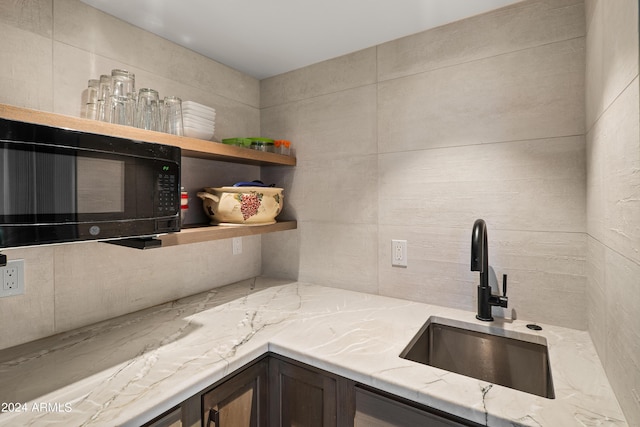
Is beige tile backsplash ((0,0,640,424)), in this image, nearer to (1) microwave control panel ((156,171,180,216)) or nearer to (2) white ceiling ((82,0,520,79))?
(2) white ceiling ((82,0,520,79))

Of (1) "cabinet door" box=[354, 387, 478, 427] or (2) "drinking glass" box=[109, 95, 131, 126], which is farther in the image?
(2) "drinking glass" box=[109, 95, 131, 126]

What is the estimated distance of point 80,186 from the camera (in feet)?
2.85

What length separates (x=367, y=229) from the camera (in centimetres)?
163

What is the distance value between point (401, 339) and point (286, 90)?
142 cm

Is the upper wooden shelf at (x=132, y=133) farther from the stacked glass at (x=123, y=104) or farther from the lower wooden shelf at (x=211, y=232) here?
the lower wooden shelf at (x=211, y=232)

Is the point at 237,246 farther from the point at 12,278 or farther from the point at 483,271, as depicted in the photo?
the point at 483,271

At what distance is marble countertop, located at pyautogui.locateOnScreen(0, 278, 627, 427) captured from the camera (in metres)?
0.77

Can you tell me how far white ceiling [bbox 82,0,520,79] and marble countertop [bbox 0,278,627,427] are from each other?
119 centimetres

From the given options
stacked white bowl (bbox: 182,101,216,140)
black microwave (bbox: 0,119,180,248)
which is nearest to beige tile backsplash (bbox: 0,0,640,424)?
stacked white bowl (bbox: 182,101,216,140)

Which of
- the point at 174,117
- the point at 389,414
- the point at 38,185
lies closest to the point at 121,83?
the point at 174,117

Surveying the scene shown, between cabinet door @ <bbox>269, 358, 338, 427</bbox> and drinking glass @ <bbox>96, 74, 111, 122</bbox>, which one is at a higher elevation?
drinking glass @ <bbox>96, 74, 111, 122</bbox>

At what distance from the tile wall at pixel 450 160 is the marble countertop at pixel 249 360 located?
7.8 inches

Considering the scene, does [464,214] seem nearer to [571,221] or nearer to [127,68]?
[571,221]

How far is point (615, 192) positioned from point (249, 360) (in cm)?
107
